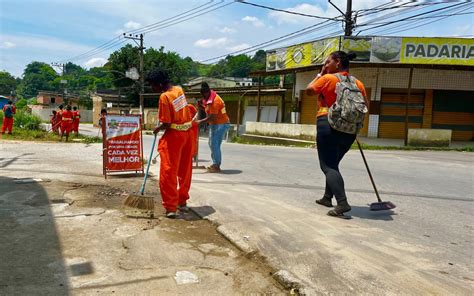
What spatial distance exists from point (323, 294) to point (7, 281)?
2.24 m

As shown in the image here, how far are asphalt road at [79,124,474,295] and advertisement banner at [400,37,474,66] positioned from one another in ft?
34.9

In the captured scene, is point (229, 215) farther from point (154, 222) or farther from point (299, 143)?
point (299, 143)

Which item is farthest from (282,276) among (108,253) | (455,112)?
(455,112)

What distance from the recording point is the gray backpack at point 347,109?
4379 mm

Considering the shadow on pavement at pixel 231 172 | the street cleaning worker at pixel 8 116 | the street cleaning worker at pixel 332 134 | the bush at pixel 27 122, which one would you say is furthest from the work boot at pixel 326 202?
the bush at pixel 27 122

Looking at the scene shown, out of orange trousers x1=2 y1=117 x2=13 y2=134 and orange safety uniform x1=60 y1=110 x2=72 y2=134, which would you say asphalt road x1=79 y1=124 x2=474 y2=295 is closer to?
orange safety uniform x1=60 y1=110 x2=72 y2=134

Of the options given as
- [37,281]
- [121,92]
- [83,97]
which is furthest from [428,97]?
[83,97]

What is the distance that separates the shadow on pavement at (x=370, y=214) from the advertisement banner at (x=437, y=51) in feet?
45.6

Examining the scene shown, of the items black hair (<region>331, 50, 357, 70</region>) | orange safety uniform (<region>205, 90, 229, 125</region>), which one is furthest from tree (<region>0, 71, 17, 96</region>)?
black hair (<region>331, 50, 357, 70</region>)

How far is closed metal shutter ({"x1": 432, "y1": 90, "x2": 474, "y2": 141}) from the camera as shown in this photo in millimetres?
19500

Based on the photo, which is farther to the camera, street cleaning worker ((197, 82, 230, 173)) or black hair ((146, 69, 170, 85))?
street cleaning worker ((197, 82, 230, 173))

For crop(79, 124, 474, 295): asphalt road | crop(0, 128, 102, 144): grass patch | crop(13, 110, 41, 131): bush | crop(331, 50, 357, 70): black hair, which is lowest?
crop(0, 128, 102, 144): grass patch

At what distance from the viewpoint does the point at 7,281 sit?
9.16 feet

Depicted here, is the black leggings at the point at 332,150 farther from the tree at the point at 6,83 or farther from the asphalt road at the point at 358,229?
the tree at the point at 6,83
